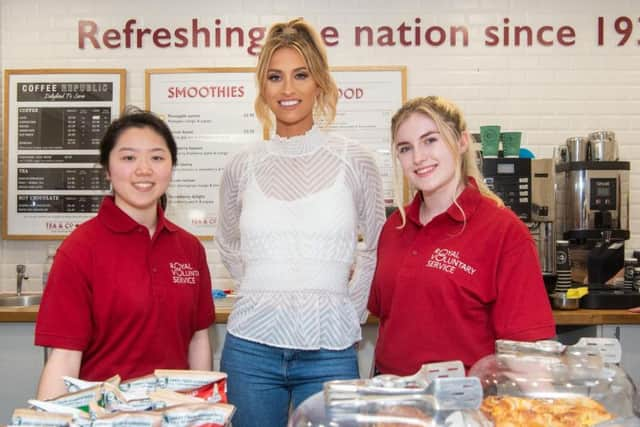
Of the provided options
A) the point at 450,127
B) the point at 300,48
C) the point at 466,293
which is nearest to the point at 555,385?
the point at 466,293

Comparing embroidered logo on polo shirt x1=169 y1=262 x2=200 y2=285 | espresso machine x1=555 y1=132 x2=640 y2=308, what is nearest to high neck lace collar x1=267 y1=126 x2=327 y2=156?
embroidered logo on polo shirt x1=169 y1=262 x2=200 y2=285

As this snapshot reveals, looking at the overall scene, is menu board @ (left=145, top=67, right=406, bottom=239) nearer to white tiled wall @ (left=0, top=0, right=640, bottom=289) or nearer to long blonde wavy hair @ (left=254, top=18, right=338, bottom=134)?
white tiled wall @ (left=0, top=0, right=640, bottom=289)

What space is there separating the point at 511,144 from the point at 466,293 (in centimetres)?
190

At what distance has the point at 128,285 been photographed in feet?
5.53

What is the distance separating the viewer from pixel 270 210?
1.94 m

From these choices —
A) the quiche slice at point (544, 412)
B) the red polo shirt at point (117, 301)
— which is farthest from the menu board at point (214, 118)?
the quiche slice at point (544, 412)

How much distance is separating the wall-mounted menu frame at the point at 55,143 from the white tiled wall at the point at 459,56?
0.12 metres

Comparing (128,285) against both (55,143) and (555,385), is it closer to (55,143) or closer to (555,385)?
(555,385)

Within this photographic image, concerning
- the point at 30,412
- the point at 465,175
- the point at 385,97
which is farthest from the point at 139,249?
the point at 385,97

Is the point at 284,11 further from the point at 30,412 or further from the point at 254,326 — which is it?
the point at 30,412

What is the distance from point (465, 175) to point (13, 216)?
3297 millimetres

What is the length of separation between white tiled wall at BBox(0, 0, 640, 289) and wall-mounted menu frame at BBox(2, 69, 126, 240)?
0.12 metres

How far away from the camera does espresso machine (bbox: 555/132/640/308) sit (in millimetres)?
3277

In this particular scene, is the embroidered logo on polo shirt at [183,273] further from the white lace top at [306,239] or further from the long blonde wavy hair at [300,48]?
the long blonde wavy hair at [300,48]
